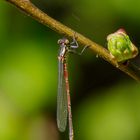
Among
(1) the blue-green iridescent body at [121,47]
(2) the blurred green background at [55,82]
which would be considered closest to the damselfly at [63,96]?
(2) the blurred green background at [55,82]

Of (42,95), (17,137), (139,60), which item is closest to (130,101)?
(139,60)

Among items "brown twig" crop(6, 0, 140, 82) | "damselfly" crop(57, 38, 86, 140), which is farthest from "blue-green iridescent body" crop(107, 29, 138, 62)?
"damselfly" crop(57, 38, 86, 140)

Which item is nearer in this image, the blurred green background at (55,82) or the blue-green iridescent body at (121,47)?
the blue-green iridescent body at (121,47)

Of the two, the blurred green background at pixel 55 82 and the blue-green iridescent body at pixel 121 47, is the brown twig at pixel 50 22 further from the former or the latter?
the blurred green background at pixel 55 82

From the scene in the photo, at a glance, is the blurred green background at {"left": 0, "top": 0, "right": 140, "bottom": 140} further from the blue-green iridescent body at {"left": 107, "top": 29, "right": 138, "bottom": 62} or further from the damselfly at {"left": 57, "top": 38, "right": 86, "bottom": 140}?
the blue-green iridescent body at {"left": 107, "top": 29, "right": 138, "bottom": 62}

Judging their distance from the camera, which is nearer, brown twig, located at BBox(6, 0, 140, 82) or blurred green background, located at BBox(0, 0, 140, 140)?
brown twig, located at BBox(6, 0, 140, 82)

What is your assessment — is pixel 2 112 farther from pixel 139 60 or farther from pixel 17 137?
pixel 139 60
